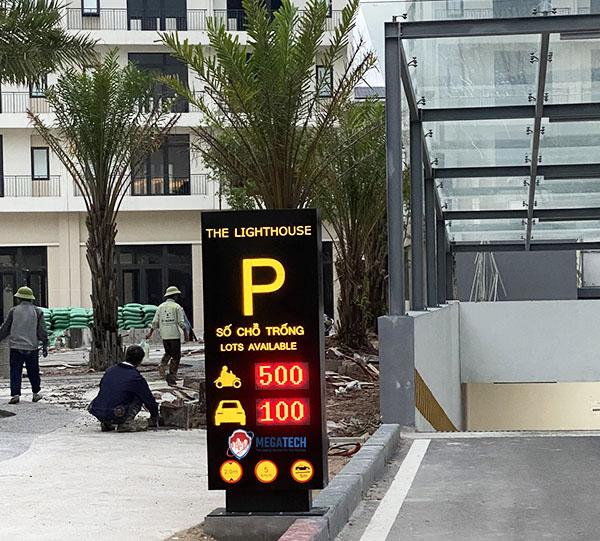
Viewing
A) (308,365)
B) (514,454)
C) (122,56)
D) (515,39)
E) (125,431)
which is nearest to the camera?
(308,365)

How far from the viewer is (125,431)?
13.0 m

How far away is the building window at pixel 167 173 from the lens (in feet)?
145

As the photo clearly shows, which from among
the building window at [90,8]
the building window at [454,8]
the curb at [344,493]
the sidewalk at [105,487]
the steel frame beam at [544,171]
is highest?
the building window at [90,8]

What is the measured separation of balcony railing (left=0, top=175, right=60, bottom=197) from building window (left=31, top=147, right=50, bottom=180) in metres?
0.27

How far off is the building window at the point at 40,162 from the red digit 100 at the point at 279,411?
Result: 38478 mm

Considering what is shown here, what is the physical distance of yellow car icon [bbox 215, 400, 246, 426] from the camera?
22.9ft

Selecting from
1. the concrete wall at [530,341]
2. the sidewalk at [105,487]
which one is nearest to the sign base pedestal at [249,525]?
the sidewalk at [105,487]

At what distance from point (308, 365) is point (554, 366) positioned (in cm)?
1905

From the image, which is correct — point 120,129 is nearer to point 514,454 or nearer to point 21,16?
point 21,16

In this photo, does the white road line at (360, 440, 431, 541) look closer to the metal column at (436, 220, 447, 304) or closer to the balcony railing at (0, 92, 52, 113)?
the metal column at (436, 220, 447, 304)

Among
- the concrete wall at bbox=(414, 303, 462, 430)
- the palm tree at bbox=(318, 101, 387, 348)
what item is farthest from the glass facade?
the concrete wall at bbox=(414, 303, 462, 430)

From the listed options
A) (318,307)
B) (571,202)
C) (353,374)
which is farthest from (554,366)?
(318,307)

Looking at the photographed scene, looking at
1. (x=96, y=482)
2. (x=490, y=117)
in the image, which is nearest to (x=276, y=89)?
(x=490, y=117)

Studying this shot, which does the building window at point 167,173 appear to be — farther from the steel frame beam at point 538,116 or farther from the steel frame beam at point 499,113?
the steel frame beam at point 499,113
